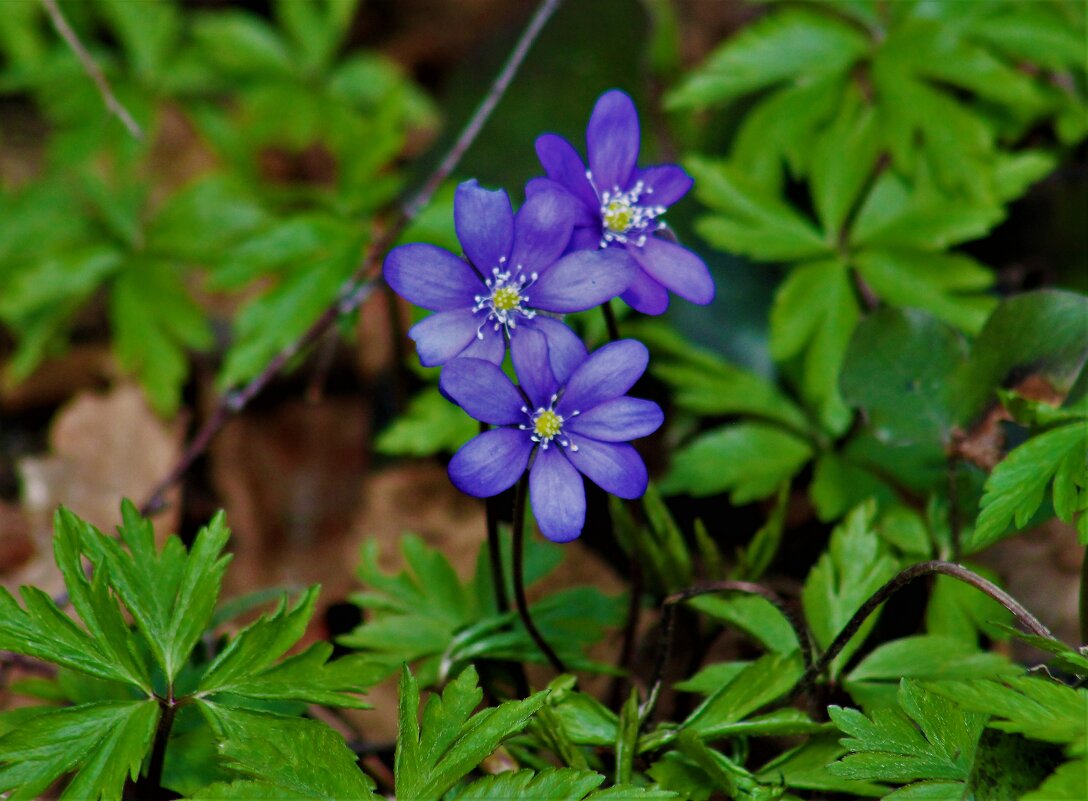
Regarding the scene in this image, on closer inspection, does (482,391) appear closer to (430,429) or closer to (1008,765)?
(1008,765)

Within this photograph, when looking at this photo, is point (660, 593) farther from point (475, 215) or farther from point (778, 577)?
point (475, 215)

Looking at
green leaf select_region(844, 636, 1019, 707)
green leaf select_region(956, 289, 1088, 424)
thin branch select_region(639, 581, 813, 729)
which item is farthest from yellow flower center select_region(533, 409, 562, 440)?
green leaf select_region(956, 289, 1088, 424)

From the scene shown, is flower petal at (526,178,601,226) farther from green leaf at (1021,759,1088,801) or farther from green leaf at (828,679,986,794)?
green leaf at (1021,759,1088,801)

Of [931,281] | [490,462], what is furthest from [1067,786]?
[931,281]

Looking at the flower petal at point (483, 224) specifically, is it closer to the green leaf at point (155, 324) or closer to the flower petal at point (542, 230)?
the flower petal at point (542, 230)

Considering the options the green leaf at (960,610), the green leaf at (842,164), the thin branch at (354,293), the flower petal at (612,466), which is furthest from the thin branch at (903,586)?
the thin branch at (354,293)

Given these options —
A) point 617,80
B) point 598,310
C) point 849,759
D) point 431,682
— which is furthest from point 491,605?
point 617,80
